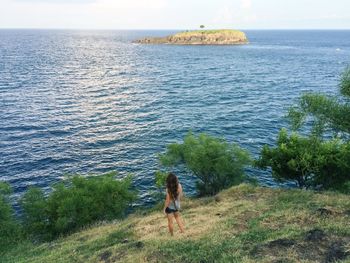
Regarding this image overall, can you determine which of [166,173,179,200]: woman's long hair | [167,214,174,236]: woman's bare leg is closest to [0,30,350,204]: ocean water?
[167,214,174,236]: woman's bare leg

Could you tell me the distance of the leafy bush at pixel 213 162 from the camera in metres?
36.7

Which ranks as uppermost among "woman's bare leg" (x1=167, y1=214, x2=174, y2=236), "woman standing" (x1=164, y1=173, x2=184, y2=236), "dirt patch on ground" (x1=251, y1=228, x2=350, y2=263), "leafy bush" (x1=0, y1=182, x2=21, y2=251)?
"woman standing" (x1=164, y1=173, x2=184, y2=236)

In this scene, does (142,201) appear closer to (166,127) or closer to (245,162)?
(245,162)

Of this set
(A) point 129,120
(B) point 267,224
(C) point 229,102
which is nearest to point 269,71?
(C) point 229,102

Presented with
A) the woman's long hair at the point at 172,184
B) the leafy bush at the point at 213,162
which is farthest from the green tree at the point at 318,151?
the woman's long hair at the point at 172,184

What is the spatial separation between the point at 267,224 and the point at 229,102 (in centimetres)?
6150

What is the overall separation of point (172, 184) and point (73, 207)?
53.1 feet

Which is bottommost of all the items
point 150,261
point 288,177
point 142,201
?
point 142,201

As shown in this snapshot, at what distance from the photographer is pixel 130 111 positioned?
7419 centimetres

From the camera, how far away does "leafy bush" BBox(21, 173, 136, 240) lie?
31.9 metres

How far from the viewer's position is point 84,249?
73.8 ft

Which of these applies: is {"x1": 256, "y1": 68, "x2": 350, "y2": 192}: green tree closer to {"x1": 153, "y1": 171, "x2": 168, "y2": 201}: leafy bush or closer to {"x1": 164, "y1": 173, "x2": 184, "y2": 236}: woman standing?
{"x1": 153, "y1": 171, "x2": 168, "y2": 201}: leafy bush

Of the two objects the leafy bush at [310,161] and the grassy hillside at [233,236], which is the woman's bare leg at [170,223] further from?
the leafy bush at [310,161]

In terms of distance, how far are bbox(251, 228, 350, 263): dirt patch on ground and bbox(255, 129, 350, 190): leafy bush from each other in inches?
569
